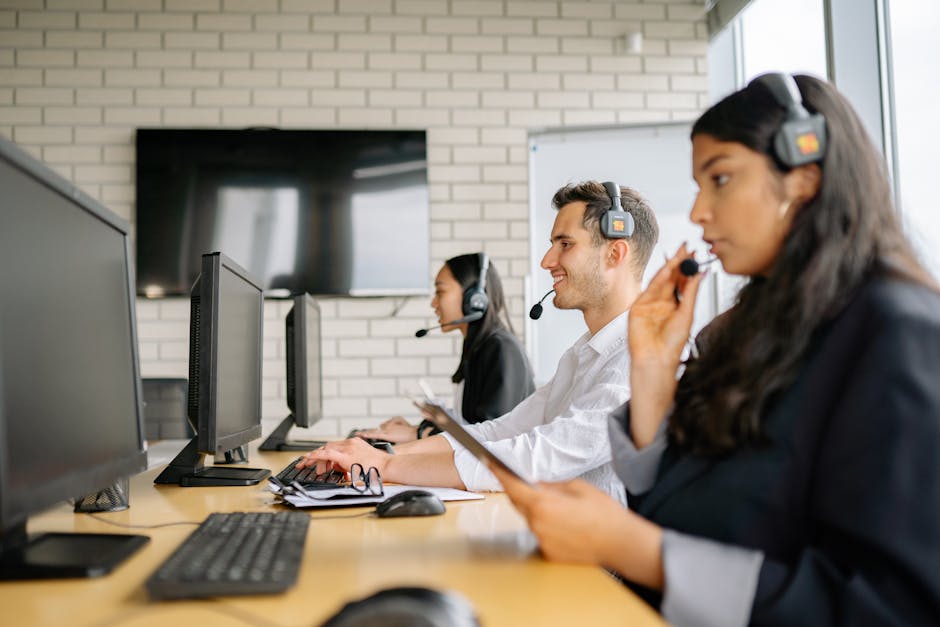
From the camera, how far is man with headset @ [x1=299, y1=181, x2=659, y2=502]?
5.15ft

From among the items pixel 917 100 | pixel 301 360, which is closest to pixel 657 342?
pixel 301 360

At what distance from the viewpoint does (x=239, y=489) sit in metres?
1.61

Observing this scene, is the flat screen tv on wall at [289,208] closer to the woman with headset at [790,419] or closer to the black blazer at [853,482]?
the woman with headset at [790,419]

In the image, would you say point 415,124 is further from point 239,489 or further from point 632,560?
point 632,560

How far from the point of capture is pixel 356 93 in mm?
3951

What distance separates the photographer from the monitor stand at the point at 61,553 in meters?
0.89

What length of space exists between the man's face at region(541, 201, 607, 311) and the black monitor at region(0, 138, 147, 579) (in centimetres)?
118

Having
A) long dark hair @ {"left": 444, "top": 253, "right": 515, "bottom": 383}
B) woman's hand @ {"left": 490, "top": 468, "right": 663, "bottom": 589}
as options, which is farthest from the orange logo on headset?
long dark hair @ {"left": 444, "top": 253, "right": 515, "bottom": 383}

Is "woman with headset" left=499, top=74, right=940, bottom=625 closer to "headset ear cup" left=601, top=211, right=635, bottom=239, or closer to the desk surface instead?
the desk surface

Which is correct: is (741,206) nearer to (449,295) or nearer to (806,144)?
(806,144)

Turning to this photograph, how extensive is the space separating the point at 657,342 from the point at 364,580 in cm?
60

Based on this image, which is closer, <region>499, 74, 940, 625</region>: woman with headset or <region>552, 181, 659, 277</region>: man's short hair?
<region>499, 74, 940, 625</region>: woman with headset

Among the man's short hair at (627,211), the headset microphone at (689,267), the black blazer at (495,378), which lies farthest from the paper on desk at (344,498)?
the black blazer at (495,378)

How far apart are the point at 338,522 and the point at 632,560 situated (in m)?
0.50
